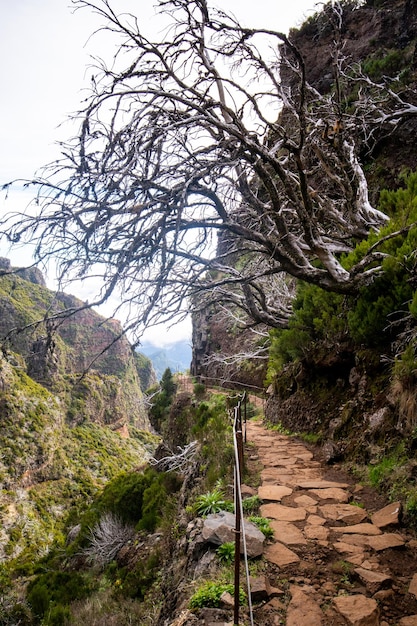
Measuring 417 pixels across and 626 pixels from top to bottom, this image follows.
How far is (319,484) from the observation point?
4.64m

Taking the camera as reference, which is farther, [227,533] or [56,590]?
[56,590]

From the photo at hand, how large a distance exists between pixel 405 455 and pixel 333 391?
2.64 metres

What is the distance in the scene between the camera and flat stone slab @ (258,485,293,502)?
434cm

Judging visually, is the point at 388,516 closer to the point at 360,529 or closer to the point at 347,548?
the point at 360,529

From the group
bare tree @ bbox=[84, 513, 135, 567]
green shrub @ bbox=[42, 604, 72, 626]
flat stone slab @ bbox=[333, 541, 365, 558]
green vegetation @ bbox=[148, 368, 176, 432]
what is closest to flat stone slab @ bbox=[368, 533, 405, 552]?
flat stone slab @ bbox=[333, 541, 365, 558]

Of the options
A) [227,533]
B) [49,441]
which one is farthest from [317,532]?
[49,441]

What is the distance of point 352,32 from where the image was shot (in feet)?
53.0

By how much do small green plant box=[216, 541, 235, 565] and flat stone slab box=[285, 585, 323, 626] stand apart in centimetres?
63

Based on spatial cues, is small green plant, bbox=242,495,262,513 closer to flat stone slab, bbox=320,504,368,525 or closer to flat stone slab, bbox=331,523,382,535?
flat stone slab, bbox=320,504,368,525

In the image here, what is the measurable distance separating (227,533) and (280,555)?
527mm

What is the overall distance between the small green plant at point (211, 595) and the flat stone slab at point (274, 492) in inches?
67.6

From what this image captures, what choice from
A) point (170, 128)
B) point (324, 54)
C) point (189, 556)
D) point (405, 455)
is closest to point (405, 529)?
point (405, 455)

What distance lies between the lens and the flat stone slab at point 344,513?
3.63 meters

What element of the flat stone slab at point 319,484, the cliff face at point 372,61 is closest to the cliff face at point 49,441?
the cliff face at point 372,61
